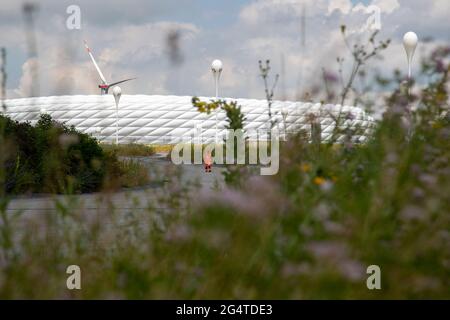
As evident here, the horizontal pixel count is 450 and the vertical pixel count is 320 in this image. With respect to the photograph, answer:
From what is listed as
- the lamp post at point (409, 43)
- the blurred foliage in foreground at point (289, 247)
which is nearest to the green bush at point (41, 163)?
the lamp post at point (409, 43)

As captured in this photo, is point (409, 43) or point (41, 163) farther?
point (409, 43)

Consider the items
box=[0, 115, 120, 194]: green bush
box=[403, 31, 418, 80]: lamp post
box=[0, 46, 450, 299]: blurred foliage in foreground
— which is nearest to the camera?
box=[0, 46, 450, 299]: blurred foliage in foreground

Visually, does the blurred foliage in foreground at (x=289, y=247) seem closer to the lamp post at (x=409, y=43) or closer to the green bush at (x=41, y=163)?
the green bush at (x=41, y=163)

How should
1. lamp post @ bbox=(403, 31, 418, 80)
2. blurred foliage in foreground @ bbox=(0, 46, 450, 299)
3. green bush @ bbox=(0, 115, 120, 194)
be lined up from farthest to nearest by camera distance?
lamp post @ bbox=(403, 31, 418, 80), green bush @ bbox=(0, 115, 120, 194), blurred foliage in foreground @ bbox=(0, 46, 450, 299)

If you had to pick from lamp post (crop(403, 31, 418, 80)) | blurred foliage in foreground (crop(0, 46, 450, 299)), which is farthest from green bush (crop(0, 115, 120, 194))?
blurred foliage in foreground (crop(0, 46, 450, 299))

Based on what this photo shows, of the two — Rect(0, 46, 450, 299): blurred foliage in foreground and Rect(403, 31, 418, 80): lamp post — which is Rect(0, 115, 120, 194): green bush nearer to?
Rect(403, 31, 418, 80): lamp post

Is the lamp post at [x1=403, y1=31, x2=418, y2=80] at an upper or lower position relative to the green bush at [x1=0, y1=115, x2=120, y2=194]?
upper

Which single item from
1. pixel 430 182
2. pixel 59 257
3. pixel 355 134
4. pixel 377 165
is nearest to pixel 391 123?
pixel 355 134

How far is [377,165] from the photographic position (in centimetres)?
387

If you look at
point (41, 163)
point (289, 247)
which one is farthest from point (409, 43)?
point (289, 247)

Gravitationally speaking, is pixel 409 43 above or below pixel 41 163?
above

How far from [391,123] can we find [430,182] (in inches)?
54.4

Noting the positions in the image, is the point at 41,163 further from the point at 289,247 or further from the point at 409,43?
the point at 289,247
